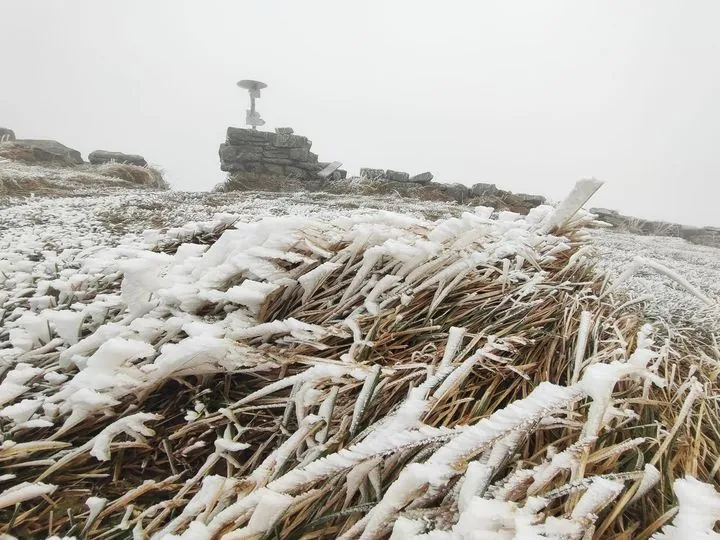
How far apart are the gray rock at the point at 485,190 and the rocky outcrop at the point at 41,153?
8014 millimetres

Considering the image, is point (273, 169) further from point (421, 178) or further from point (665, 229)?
point (665, 229)

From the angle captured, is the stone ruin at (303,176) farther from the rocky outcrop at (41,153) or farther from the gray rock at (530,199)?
the rocky outcrop at (41,153)

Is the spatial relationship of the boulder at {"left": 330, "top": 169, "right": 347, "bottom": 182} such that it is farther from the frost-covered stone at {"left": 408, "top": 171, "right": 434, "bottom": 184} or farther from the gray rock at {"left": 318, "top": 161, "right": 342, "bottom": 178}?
the frost-covered stone at {"left": 408, "top": 171, "right": 434, "bottom": 184}

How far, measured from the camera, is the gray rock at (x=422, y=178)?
8555 mm

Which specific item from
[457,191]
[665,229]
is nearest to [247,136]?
[457,191]

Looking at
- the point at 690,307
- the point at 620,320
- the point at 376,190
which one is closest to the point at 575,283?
the point at 620,320

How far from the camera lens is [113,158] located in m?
9.62

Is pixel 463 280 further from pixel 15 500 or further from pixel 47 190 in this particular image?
pixel 47 190

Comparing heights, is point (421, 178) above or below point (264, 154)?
below

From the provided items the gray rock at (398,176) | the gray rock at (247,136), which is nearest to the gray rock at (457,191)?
the gray rock at (398,176)

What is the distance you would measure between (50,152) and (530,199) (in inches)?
373

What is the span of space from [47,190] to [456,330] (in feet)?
14.7

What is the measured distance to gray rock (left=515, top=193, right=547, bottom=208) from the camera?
830 cm

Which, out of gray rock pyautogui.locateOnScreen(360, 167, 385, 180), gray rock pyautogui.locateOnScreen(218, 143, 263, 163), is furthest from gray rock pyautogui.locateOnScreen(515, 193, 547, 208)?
gray rock pyautogui.locateOnScreen(218, 143, 263, 163)
